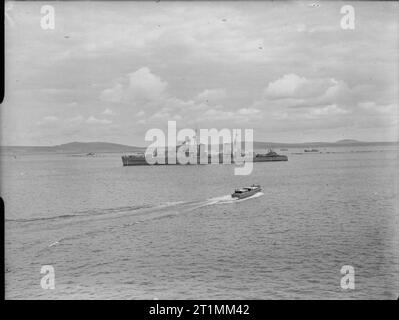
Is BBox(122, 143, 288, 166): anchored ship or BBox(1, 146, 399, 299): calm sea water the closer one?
BBox(1, 146, 399, 299): calm sea water

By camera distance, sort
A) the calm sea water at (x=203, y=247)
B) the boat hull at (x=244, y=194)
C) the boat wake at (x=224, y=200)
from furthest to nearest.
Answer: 1. the boat hull at (x=244, y=194)
2. the boat wake at (x=224, y=200)
3. the calm sea water at (x=203, y=247)

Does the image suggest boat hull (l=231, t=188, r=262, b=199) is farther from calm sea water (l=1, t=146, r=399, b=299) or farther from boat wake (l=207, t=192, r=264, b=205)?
calm sea water (l=1, t=146, r=399, b=299)

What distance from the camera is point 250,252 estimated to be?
26.9 m

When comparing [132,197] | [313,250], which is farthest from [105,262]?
[132,197]


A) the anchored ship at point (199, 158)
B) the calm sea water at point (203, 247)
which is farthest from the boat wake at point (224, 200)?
the anchored ship at point (199, 158)

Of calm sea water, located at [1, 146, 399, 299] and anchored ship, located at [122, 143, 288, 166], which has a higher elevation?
anchored ship, located at [122, 143, 288, 166]

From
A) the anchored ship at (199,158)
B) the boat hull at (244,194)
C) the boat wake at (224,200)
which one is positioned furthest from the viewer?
the anchored ship at (199,158)

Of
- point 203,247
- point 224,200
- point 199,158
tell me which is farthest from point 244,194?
point 199,158

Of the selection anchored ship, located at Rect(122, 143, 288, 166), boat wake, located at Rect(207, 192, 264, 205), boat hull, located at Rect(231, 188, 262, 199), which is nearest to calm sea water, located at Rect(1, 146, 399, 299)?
boat wake, located at Rect(207, 192, 264, 205)

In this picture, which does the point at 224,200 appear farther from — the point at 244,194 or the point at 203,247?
the point at 203,247

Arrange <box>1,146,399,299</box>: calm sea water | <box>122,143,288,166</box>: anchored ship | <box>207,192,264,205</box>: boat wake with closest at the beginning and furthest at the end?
<box>1,146,399,299</box>: calm sea water → <box>207,192,264,205</box>: boat wake → <box>122,143,288,166</box>: anchored ship

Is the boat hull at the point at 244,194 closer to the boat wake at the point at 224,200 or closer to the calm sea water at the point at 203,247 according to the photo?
the boat wake at the point at 224,200
